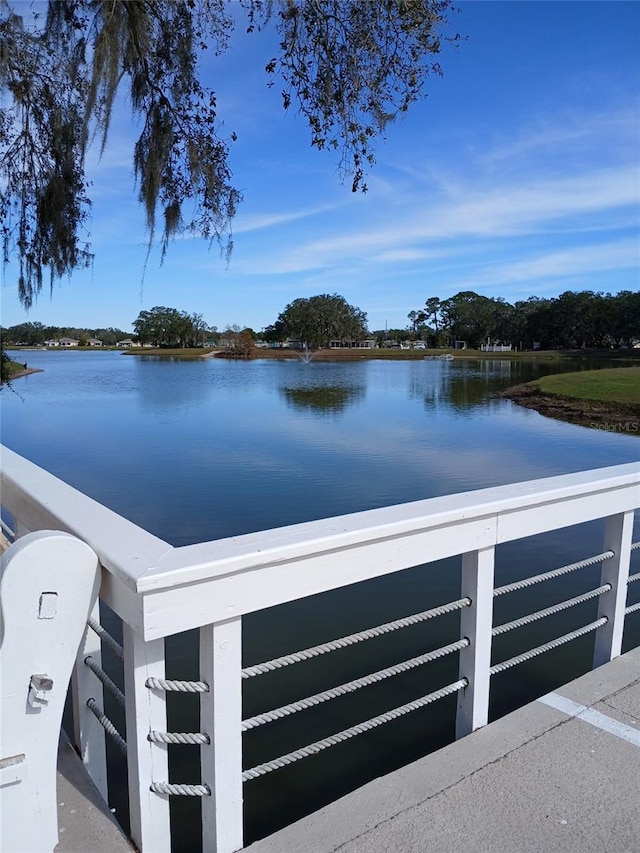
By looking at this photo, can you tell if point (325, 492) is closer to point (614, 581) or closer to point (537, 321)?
point (614, 581)

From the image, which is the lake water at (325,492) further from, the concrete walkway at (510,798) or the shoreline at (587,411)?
the concrete walkway at (510,798)

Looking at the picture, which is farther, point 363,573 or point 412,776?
point 412,776

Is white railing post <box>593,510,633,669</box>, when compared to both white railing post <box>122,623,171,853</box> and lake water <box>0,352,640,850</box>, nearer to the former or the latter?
lake water <box>0,352,640,850</box>

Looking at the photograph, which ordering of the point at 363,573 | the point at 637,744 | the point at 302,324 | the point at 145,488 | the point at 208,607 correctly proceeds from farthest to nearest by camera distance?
the point at 302,324
the point at 145,488
the point at 637,744
the point at 363,573
the point at 208,607

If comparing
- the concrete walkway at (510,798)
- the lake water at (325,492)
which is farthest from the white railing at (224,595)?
the lake water at (325,492)

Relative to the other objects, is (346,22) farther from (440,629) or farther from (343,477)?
(343,477)

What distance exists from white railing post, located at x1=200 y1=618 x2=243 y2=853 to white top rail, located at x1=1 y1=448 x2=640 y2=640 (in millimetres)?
73

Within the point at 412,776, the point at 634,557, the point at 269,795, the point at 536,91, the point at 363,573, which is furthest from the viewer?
the point at 536,91

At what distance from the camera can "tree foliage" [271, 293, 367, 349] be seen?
324ft

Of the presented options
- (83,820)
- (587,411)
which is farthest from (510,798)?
(587,411)

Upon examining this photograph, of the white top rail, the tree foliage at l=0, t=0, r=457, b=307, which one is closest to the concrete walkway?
the white top rail

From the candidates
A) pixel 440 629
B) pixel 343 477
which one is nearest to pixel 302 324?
pixel 343 477

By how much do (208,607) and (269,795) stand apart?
2.14 meters

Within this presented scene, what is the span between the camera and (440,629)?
4.89m
